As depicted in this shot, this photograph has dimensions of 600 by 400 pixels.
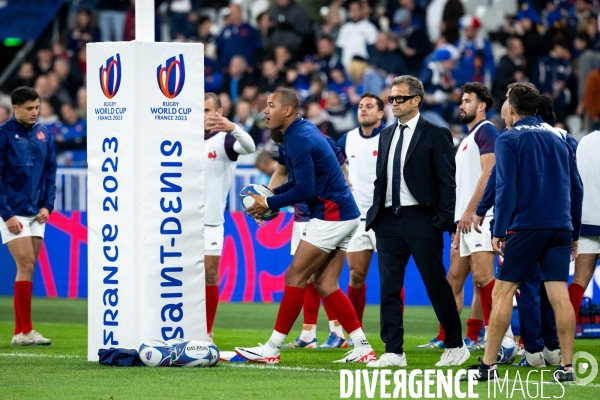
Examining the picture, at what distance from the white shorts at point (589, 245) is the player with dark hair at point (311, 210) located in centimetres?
241

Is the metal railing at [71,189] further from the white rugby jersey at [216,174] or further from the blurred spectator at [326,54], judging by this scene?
the white rugby jersey at [216,174]

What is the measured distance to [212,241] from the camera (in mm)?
11930

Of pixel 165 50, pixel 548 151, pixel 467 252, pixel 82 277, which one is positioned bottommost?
pixel 82 277

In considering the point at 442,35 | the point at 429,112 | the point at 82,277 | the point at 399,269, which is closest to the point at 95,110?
the point at 399,269

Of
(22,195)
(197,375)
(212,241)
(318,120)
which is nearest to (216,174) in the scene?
(212,241)

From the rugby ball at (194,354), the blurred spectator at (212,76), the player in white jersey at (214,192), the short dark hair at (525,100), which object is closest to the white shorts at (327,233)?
the rugby ball at (194,354)

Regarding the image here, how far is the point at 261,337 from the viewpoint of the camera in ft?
42.8

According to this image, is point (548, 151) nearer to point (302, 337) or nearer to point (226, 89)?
point (302, 337)

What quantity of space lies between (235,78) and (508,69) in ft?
19.7

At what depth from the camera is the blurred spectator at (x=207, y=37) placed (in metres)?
24.9

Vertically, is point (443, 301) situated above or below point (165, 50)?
below

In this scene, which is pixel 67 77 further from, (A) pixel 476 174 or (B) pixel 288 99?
(B) pixel 288 99

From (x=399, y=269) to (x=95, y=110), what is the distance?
10.4ft

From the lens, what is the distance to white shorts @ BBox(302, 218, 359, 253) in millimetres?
10016
